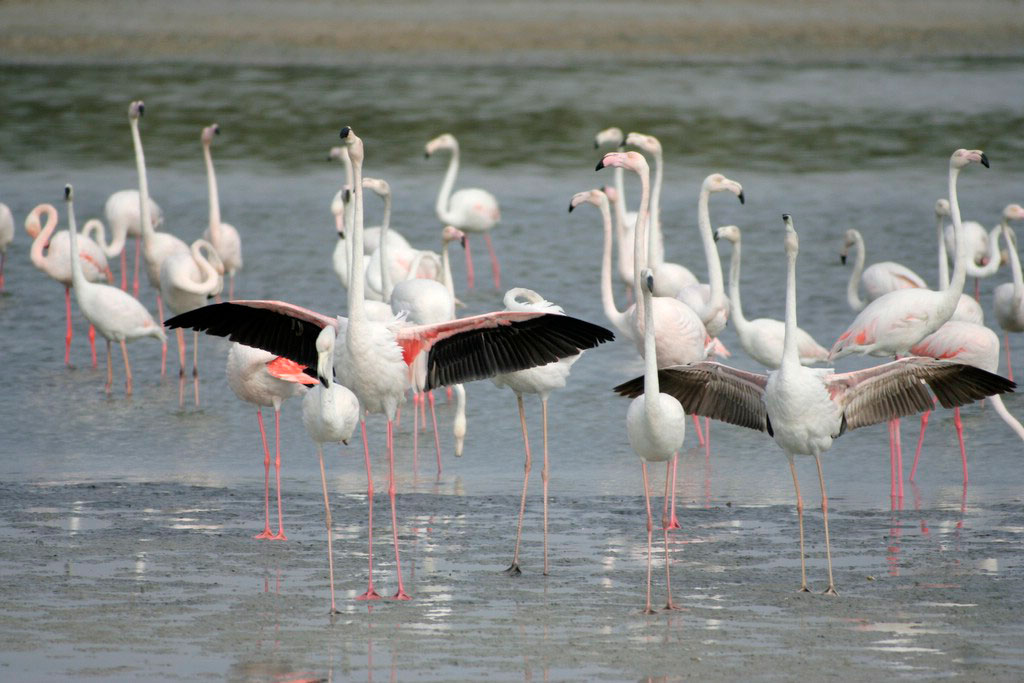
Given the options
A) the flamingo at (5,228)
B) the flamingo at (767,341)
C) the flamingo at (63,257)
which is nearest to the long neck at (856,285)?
the flamingo at (767,341)

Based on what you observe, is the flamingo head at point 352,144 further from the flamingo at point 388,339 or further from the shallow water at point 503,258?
the shallow water at point 503,258

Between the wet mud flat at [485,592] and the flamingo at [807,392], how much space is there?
16.8 inches

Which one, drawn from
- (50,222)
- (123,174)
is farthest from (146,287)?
(123,174)

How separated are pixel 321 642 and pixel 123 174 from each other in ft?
46.4

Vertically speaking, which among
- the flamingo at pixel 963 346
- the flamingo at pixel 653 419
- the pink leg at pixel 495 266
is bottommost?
the flamingo at pixel 653 419

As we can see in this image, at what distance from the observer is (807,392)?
6625 millimetres

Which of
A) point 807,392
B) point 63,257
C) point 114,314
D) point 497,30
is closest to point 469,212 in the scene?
point 63,257

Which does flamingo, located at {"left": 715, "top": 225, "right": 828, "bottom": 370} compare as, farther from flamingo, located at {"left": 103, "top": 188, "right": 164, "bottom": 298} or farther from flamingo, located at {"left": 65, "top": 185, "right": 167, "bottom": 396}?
flamingo, located at {"left": 103, "top": 188, "right": 164, "bottom": 298}

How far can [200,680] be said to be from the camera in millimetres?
5277

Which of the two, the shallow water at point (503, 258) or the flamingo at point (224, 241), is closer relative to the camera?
the shallow water at point (503, 258)

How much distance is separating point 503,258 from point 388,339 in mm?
8004

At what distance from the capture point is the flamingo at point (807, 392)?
21.8 feet

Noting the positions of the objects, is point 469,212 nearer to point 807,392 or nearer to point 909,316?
A: point 909,316

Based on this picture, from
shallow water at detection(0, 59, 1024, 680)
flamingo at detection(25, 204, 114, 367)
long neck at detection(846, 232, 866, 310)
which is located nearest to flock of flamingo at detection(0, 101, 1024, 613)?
shallow water at detection(0, 59, 1024, 680)
